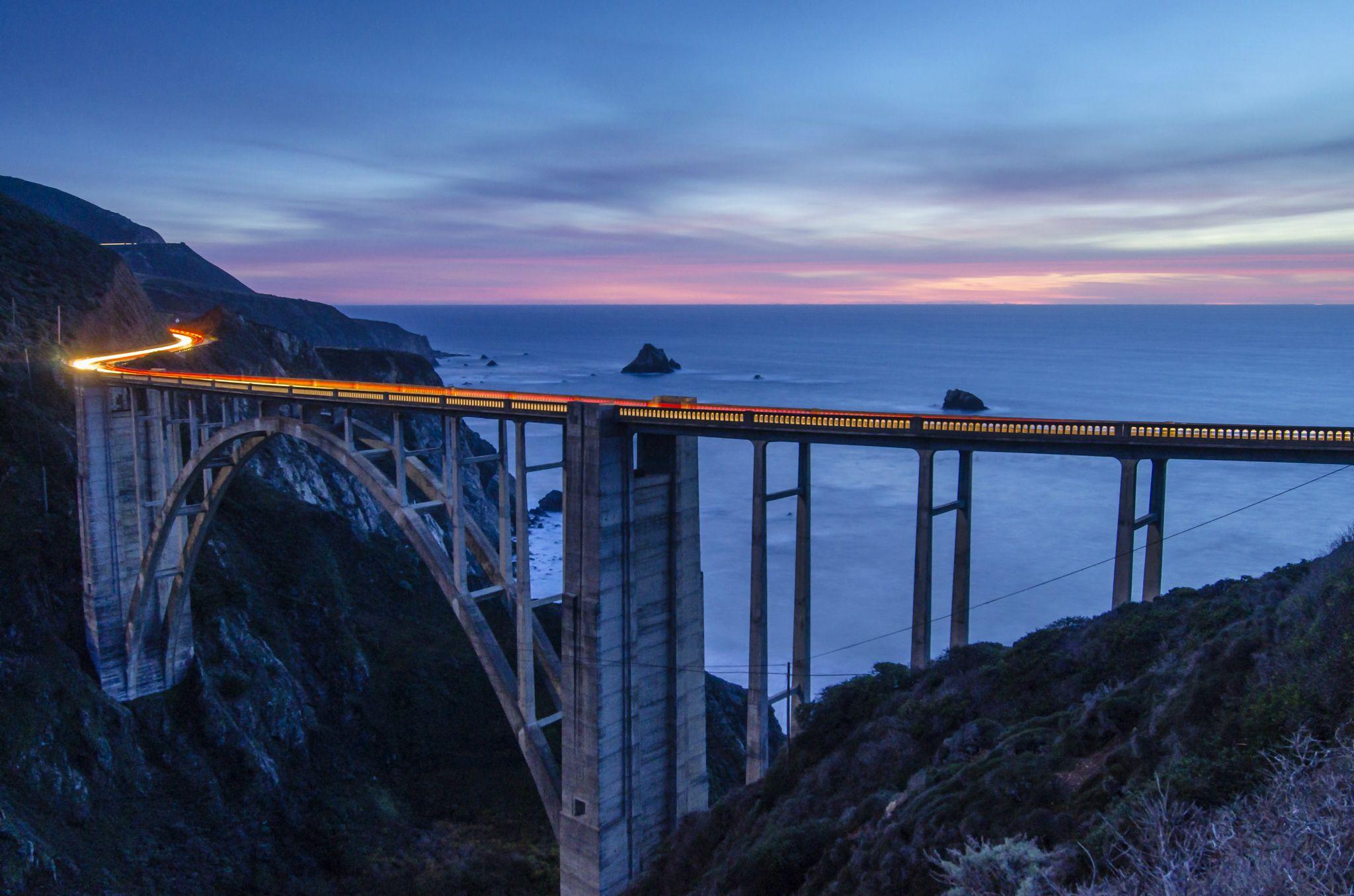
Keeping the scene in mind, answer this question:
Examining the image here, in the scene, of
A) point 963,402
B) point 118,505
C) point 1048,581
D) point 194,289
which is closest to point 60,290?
point 118,505

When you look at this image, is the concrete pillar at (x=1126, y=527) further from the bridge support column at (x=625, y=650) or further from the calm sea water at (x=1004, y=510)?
the calm sea water at (x=1004, y=510)

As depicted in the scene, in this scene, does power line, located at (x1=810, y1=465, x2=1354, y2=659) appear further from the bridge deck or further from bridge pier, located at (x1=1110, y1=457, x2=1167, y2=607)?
bridge pier, located at (x1=1110, y1=457, x2=1167, y2=607)

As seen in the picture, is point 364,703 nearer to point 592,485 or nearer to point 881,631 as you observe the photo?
point 592,485

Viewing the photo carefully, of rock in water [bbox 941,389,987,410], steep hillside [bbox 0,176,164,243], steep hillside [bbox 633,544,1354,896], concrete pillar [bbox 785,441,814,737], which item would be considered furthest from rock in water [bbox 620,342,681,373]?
concrete pillar [bbox 785,441,814,737]

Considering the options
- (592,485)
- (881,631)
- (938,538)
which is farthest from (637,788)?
(938,538)

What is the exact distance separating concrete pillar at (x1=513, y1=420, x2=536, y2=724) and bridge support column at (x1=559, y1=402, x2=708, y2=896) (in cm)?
121

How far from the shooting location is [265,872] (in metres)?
30.8

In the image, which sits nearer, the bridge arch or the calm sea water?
the bridge arch

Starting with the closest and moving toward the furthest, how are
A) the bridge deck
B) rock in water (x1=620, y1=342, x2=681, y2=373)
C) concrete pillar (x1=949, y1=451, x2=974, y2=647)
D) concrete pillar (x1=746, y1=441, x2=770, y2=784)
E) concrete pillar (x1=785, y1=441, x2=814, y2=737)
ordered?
the bridge deck
concrete pillar (x1=949, y1=451, x2=974, y2=647)
concrete pillar (x1=785, y1=441, x2=814, y2=737)
concrete pillar (x1=746, y1=441, x2=770, y2=784)
rock in water (x1=620, y1=342, x2=681, y2=373)

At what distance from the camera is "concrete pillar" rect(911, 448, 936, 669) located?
17859 millimetres

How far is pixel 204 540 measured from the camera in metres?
34.7

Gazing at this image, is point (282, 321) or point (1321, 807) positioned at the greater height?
point (282, 321)

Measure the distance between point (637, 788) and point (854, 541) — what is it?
50728mm

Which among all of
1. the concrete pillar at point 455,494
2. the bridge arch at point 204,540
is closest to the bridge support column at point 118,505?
the bridge arch at point 204,540
